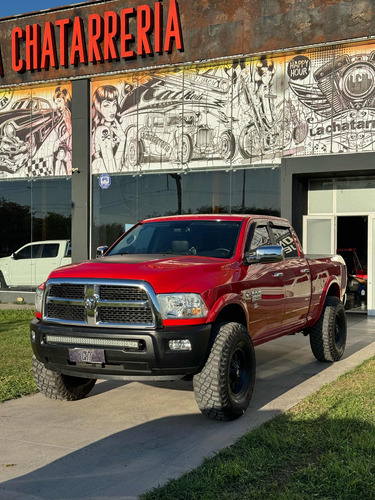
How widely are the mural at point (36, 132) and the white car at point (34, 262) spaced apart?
7.05 feet

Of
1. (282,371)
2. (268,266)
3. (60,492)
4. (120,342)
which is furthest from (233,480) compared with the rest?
(282,371)

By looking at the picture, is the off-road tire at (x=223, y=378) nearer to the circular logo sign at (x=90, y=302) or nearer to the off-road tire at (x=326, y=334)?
the circular logo sign at (x=90, y=302)

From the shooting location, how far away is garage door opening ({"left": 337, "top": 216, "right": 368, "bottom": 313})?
15945 mm

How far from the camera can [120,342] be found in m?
5.43

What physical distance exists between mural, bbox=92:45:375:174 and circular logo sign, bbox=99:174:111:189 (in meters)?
0.27

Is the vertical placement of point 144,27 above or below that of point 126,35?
above

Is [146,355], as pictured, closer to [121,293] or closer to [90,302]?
[121,293]

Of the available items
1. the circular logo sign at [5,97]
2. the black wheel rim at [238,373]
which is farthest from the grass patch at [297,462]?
the circular logo sign at [5,97]

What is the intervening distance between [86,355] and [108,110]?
13085mm

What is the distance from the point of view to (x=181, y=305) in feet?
17.9

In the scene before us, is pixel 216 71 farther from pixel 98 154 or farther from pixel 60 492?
pixel 60 492

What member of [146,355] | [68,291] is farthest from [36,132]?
[146,355]

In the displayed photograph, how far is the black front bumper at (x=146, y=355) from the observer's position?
5.35m

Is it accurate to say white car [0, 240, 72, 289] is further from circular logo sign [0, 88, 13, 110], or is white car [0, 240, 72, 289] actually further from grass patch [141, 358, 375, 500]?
grass patch [141, 358, 375, 500]
